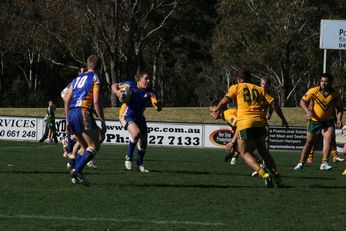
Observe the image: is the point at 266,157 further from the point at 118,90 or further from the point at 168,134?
the point at 168,134

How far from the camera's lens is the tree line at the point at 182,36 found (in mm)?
51031

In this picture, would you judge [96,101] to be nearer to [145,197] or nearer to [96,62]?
[96,62]

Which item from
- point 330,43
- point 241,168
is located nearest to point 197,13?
point 330,43

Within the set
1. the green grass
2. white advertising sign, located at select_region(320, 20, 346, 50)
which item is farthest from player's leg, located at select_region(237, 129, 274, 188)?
the green grass

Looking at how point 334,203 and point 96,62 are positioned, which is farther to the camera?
point 96,62

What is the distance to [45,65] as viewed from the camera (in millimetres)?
77938

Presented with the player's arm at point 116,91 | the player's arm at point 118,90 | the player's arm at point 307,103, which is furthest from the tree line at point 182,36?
the player's arm at point 116,91

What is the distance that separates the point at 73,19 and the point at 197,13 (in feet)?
45.5

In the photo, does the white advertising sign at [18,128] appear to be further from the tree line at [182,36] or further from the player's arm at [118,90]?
the player's arm at [118,90]

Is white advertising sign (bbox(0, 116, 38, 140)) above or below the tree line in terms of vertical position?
below

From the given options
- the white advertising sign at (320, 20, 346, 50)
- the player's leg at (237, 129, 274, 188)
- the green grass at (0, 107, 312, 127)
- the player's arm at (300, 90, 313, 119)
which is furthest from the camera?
the green grass at (0, 107, 312, 127)

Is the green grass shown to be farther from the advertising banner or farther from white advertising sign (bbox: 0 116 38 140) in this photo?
the advertising banner

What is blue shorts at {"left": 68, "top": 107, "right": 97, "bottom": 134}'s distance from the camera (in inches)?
461

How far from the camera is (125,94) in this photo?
A: 15.2 meters
